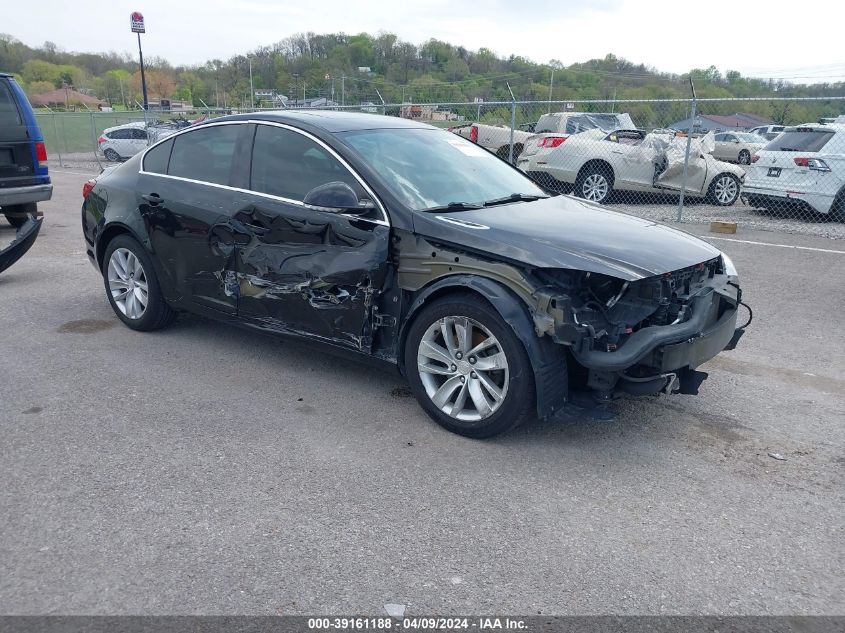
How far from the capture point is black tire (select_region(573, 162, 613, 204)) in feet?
44.4

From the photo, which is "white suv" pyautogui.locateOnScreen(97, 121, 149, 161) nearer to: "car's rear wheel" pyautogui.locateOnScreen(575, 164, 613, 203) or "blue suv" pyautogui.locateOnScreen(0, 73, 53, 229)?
"blue suv" pyautogui.locateOnScreen(0, 73, 53, 229)

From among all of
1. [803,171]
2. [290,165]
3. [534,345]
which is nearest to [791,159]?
[803,171]

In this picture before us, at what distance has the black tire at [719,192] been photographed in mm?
14078

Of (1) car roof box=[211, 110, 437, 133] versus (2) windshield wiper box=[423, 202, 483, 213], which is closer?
(2) windshield wiper box=[423, 202, 483, 213]

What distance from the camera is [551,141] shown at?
1386 centimetres

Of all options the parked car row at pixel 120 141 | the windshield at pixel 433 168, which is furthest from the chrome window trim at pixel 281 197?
the parked car row at pixel 120 141

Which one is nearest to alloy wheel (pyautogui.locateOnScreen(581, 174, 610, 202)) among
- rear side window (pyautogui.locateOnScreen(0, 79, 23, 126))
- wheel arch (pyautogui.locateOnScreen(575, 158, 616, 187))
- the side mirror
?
wheel arch (pyautogui.locateOnScreen(575, 158, 616, 187))

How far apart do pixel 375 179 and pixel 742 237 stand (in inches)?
320

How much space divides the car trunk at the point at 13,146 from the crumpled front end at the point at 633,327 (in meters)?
8.05

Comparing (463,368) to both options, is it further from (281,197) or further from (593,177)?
(593,177)

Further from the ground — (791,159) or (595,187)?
(791,159)

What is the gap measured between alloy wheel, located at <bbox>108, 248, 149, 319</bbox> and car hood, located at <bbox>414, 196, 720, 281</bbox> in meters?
2.66

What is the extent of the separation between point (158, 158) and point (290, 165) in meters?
1.48

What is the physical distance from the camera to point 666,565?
116 inches
